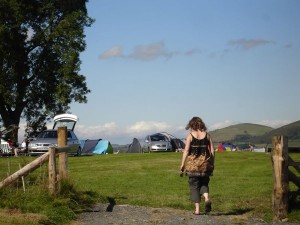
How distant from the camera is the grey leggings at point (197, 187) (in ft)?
33.2

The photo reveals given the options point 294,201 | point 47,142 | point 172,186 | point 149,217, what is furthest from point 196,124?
point 47,142

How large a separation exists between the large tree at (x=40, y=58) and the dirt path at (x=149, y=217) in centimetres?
2559

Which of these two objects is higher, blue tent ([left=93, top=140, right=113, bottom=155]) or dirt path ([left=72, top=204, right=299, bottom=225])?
blue tent ([left=93, top=140, right=113, bottom=155])

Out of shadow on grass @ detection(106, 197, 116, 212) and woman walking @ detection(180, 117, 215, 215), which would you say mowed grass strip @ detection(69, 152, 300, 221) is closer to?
shadow on grass @ detection(106, 197, 116, 212)

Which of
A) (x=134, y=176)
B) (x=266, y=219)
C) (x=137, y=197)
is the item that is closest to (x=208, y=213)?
(x=266, y=219)

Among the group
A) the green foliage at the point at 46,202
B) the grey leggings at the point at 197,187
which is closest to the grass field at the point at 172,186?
the green foliage at the point at 46,202

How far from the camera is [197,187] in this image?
1018 cm

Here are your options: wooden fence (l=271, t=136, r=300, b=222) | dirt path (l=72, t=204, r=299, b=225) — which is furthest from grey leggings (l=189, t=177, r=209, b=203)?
wooden fence (l=271, t=136, r=300, b=222)

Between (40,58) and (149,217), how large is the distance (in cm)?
2931

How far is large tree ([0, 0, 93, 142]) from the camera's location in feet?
115

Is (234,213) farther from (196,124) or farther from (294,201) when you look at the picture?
(196,124)

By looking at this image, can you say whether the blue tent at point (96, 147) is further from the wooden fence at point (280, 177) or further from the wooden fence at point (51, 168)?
the wooden fence at point (280, 177)

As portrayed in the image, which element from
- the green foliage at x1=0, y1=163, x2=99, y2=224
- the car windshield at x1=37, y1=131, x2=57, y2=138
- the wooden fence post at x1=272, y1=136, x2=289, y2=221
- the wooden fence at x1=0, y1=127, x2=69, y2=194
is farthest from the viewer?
the car windshield at x1=37, y1=131, x2=57, y2=138

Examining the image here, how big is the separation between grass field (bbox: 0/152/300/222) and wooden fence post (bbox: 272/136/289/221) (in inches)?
8.1
